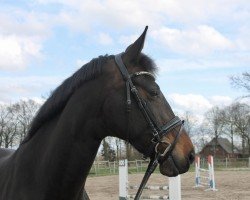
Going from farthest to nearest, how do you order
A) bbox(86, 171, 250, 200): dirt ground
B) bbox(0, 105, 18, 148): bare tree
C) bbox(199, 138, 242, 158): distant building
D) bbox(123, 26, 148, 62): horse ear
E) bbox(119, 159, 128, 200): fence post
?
bbox(199, 138, 242, 158): distant building → bbox(0, 105, 18, 148): bare tree → bbox(86, 171, 250, 200): dirt ground → bbox(119, 159, 128, 200): fence post → bbox(123, 26, 148, 62): horse ear

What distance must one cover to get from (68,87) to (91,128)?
0.35m

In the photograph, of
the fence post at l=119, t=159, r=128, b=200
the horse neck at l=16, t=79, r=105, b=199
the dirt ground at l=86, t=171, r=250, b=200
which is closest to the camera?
the horse neck at l=16, t=79, r=105, b=199

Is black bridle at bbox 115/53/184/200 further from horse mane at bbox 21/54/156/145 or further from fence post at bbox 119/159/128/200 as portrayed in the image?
fence post at bbox 119/159/128/200

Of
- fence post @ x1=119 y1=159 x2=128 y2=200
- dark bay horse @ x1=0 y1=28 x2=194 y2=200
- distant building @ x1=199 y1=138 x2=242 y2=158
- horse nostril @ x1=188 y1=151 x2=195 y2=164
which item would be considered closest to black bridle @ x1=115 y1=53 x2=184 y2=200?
dark bay horse @ x1=0 y1=28 x2=194 y2=200

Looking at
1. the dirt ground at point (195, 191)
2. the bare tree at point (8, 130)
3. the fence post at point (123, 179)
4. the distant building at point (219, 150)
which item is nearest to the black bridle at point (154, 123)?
the fence post at point (123, 179)

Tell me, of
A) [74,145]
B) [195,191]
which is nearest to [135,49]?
[74,145]

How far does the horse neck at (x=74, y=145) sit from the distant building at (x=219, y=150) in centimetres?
8167

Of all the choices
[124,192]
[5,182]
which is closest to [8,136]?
[124,192]

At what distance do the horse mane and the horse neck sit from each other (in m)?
0.06

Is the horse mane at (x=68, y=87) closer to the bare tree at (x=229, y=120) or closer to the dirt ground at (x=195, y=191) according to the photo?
the dirt ground at (x=195, y=191)

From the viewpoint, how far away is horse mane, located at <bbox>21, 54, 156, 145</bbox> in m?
2.98

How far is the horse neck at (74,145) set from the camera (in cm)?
297

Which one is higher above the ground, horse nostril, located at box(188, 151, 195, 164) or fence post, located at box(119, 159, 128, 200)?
horse nostril, located at box(188, 151, 195, 164)

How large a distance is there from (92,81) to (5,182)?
101cm
